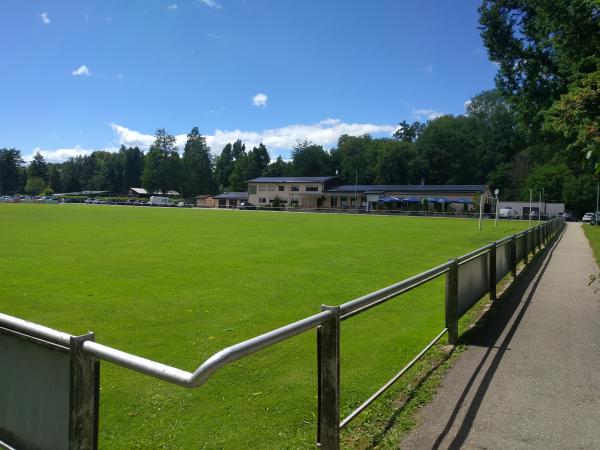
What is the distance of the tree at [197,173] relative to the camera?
5664 inches

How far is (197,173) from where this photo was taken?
143875mm

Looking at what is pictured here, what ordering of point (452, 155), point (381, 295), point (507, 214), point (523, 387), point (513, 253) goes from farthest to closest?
point (452, 155), point (507, 214), point (513, 253), point (523, 387), point (381, 295)

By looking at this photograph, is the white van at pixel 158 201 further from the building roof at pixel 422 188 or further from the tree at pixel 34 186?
the tree at pixel 34 186

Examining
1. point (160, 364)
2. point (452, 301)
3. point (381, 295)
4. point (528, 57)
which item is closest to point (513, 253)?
point (452, 301)

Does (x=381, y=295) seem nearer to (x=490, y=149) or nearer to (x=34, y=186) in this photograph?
(x=490, y=149)

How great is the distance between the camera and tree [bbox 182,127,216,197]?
144m

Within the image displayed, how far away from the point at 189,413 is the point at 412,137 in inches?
5521

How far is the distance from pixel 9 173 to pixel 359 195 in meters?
132

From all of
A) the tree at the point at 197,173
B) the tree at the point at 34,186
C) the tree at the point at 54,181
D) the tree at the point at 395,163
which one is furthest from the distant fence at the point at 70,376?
the tree at the point at 54,181

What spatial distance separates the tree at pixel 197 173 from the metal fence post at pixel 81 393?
145 meters

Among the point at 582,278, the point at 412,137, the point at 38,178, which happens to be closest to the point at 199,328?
the point at 582,278

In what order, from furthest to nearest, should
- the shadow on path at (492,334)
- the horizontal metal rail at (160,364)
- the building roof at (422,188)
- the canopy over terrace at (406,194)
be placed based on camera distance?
the building roof at (422,188) < the canopy over terrace at (406,194) < the shadow on path at (492,334) < the horizontal metal rail at (160,364)

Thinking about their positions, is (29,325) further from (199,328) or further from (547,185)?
(547,185)

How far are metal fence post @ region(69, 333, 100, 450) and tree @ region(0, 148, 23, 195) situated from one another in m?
189
